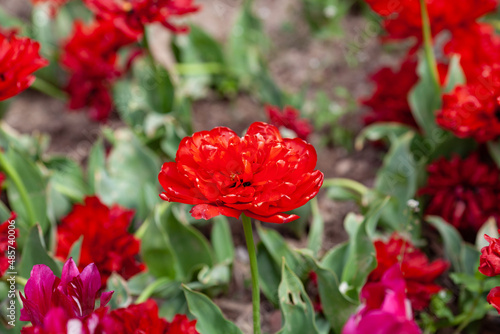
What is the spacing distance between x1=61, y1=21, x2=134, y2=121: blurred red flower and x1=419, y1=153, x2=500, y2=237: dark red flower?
0.88 meters

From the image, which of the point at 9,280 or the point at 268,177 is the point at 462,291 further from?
the point at 9,280

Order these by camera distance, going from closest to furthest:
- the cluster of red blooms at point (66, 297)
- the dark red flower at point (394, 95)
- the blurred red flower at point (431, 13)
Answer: the cluster of red blooms at point (66, 297)
the blurred red flower at point (431, 13)
the dark red flower at point (394, 95)

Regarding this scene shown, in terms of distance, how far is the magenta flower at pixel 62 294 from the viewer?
64cm

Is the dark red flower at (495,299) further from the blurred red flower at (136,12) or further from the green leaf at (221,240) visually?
the blurred red flower at (136,12)

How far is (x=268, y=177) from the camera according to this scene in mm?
679

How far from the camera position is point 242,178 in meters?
0.68

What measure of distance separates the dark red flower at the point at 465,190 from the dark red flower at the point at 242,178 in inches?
22.8

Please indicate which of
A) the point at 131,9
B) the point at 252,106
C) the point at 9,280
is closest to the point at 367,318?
the point at 9,280

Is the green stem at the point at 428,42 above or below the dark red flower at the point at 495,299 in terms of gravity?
above

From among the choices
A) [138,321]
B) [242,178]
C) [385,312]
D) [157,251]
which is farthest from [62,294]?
[157,251]

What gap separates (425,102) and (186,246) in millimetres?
655

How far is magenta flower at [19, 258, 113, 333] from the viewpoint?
2.10 ft

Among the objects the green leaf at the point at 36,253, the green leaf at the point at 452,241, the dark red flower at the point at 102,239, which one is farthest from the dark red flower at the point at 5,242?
the green leaf at the point at 452,241

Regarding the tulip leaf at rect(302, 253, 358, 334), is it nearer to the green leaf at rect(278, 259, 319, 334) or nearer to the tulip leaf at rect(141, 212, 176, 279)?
the green leaf at rect(278, 259, 319, 334)
